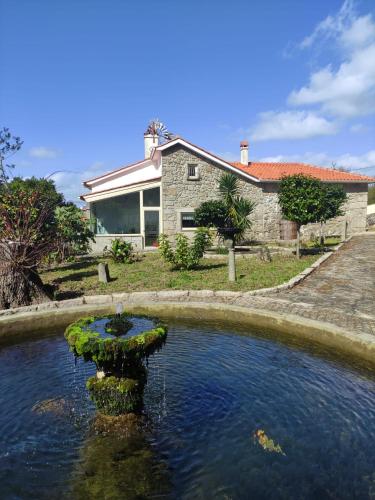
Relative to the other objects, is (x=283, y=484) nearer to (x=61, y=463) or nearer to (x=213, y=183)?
(x=61, y=463)

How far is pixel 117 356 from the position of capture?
13.4 ft

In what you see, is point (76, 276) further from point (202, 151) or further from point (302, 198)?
point (202, 151)

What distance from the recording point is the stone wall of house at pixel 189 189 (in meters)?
21.8

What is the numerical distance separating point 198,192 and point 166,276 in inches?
426

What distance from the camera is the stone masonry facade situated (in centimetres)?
2181

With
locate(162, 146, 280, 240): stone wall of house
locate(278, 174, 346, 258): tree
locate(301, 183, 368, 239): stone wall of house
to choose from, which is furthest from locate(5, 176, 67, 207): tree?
locate(301, 183, 368, 239): stone wall of house

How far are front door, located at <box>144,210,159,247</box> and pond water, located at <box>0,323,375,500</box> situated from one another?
15641 mm

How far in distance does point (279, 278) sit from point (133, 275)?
5177 mm

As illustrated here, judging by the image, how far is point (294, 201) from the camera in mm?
15789

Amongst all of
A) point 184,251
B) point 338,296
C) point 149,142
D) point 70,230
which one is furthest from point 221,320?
point 149,142

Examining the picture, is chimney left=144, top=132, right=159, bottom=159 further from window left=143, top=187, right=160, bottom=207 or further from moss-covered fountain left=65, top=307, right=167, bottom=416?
moss-covered fountain left=65, top=307, right=167, bottom=416

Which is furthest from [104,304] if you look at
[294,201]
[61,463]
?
[294,201]

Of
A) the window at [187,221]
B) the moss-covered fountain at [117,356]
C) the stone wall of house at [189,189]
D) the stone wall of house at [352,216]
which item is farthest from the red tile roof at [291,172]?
the moss-covered fountain at [117,356]

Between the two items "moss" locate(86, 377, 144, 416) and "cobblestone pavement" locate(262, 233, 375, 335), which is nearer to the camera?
"moss" locate(86, 377, 144, 416)
